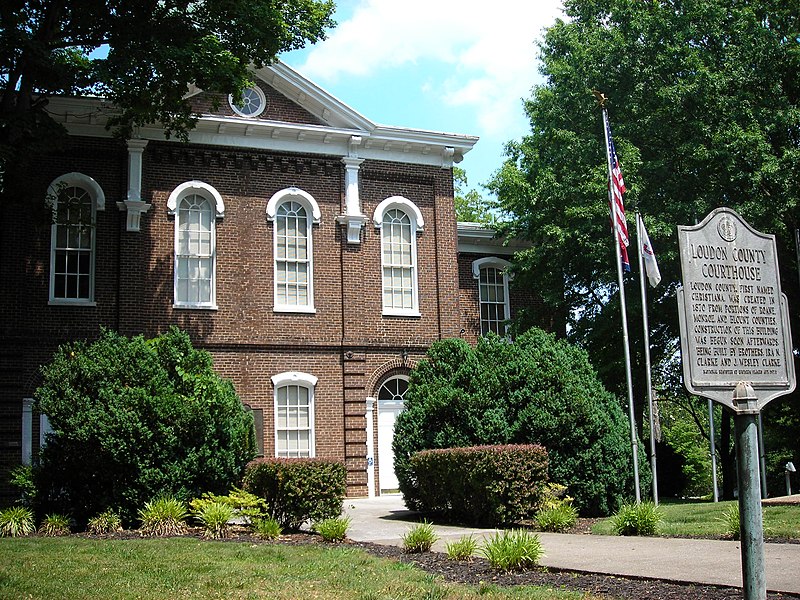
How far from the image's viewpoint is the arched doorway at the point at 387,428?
77.6ft

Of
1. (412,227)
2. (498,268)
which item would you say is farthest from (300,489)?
(498,268)

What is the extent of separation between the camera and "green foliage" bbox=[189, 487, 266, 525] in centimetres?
1476

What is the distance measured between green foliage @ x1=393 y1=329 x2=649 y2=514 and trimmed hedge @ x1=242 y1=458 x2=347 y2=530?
2531 millimetres

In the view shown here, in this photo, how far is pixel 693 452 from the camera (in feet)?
151

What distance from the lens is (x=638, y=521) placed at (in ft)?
44.2

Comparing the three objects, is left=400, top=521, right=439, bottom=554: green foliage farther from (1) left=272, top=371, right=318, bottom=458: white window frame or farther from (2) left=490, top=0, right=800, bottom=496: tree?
(2) left=490, top=0, right=800, bottom=496: tree

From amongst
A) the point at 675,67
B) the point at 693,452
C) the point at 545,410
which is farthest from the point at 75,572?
the point at 693,452

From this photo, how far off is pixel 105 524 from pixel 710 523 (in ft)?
30.9

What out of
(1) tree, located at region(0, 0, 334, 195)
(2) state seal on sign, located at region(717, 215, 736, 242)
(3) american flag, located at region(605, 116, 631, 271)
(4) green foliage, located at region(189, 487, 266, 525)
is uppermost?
(1) tree, located at region(0, 0, 334, 195)

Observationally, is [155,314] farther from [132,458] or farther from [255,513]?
[255,513]

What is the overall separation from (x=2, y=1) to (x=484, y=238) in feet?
47.1

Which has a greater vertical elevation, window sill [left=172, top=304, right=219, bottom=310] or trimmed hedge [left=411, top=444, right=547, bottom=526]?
window sill [left=172, top=304, right=219, bottom=310]

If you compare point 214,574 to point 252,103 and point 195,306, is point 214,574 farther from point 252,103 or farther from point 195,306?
point 252,103

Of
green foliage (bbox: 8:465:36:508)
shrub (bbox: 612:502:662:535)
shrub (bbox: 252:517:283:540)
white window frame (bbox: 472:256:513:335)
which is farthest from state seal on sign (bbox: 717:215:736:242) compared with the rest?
white window frame (bbox: 472:256:513:335)
